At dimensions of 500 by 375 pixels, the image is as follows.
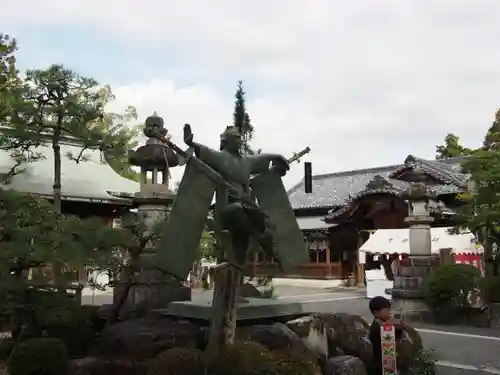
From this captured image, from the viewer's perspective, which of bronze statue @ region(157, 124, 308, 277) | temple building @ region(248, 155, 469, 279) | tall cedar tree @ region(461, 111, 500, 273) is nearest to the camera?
bronze statue @ region(157, 124, 308, 277)

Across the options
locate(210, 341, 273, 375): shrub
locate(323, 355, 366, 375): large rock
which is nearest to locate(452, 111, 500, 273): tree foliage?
locate(323, 355, 366, 375): large rock

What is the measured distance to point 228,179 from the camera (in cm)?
616

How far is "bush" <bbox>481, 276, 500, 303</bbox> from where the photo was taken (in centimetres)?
1268

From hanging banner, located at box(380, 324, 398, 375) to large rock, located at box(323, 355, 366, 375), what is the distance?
94cm

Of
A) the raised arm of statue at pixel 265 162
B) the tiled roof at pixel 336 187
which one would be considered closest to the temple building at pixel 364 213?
the tiled roof at pixel 336 187


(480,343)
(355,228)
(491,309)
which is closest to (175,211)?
(480,343)

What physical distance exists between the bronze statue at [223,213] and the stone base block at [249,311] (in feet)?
2.49

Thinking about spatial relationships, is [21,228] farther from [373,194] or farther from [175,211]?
[373,194]

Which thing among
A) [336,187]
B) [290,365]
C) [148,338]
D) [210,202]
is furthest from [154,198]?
[336,187]

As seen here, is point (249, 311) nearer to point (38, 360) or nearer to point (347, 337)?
point (347, 337)

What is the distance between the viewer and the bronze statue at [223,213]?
5.85m

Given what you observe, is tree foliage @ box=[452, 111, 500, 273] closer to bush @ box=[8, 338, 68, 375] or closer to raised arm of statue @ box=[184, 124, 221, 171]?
raised arm of statue @ box=[184, 124, 221, 171]

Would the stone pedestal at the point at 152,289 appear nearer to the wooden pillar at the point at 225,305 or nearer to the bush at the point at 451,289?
the wooden pillar at the point at 225,305

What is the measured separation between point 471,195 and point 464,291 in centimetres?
253
